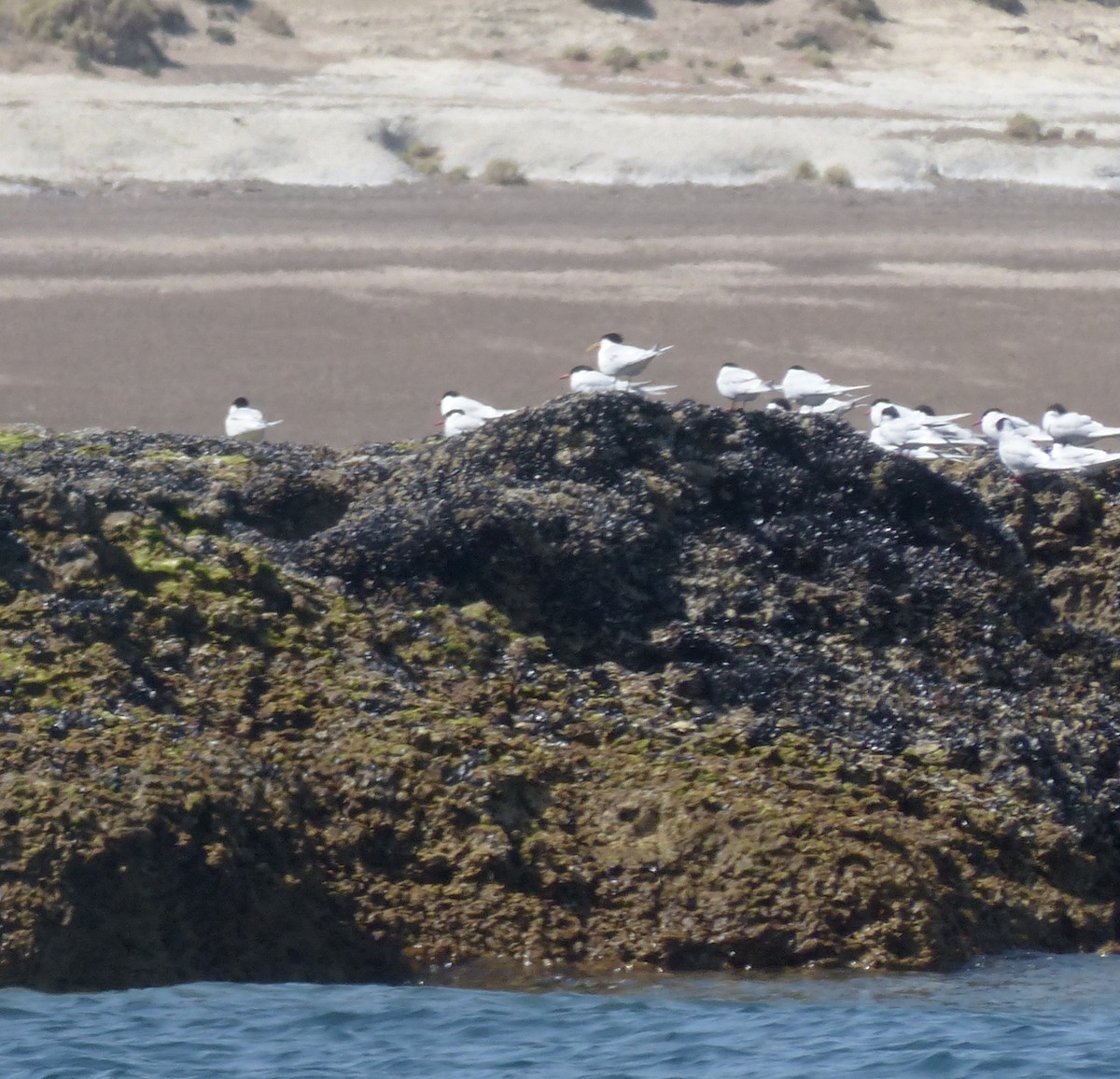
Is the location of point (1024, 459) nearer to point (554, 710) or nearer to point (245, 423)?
point (554, 710)

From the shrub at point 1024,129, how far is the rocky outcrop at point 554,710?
2912cm

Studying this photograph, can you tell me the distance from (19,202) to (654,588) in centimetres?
2165

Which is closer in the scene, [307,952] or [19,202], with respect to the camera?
[307,952]

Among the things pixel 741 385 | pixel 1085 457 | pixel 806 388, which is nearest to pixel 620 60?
pixel 806 388

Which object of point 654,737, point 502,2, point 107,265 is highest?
point 502,2

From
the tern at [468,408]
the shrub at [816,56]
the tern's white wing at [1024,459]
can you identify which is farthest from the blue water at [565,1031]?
the shrub at [816,56]

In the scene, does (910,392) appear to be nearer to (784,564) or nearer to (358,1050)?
(784,564)

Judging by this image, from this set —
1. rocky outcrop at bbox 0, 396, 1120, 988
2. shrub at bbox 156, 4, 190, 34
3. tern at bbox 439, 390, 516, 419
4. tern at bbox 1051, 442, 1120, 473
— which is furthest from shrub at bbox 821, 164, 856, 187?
rocky outcrop at bbox 0, 396, 1120, 988

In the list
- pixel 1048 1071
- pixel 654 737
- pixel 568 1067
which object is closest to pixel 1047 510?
pixel 654 737

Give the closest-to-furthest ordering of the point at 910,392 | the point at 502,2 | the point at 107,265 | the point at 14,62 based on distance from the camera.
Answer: the point at 910,392 < the point at 107,265 < the point at 14,62 < the point at 502,2

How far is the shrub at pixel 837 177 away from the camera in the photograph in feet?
102

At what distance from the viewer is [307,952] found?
5.94 m

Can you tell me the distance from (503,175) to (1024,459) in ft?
75.6

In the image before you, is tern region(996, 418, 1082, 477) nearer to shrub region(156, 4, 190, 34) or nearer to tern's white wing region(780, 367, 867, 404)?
Result: tern's white wing region(780, 367, 867, 404)
